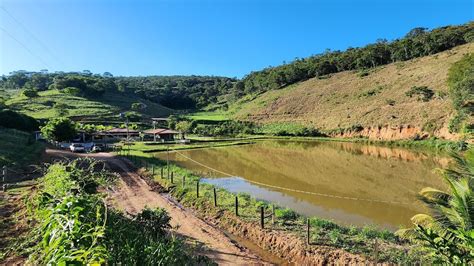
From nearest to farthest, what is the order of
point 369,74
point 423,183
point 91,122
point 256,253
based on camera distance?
1. point 256,253
2. point 423,183
3. point 91,122
4. point 369,74

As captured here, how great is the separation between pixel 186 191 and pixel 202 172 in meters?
9.41

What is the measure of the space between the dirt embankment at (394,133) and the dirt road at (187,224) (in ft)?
132

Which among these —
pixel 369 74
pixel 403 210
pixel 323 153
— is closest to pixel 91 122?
pixel 323 153

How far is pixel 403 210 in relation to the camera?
669 inches

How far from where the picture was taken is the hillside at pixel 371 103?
5375cm

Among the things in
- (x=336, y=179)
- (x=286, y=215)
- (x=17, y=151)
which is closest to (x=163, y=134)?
(x=17, y=151)

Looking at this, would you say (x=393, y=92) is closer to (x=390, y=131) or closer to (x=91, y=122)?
(x=390, y=131)

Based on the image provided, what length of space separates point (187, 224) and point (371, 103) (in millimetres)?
61219

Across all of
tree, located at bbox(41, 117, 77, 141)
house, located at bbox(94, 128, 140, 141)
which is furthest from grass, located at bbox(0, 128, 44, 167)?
house, located at bbox(94, 128, 140, 141)

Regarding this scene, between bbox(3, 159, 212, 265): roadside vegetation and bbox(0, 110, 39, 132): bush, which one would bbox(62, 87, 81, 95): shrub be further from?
bbox(3, 159, 212, 265): roadside vegetation

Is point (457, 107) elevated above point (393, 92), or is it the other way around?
point (393, 92)

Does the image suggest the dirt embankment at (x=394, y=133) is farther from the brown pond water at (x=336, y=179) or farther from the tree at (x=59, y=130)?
the tree at (x=59, y=130)

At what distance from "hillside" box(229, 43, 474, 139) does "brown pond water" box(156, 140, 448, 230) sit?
1525 cm

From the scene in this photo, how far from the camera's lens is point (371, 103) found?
67938 mm
